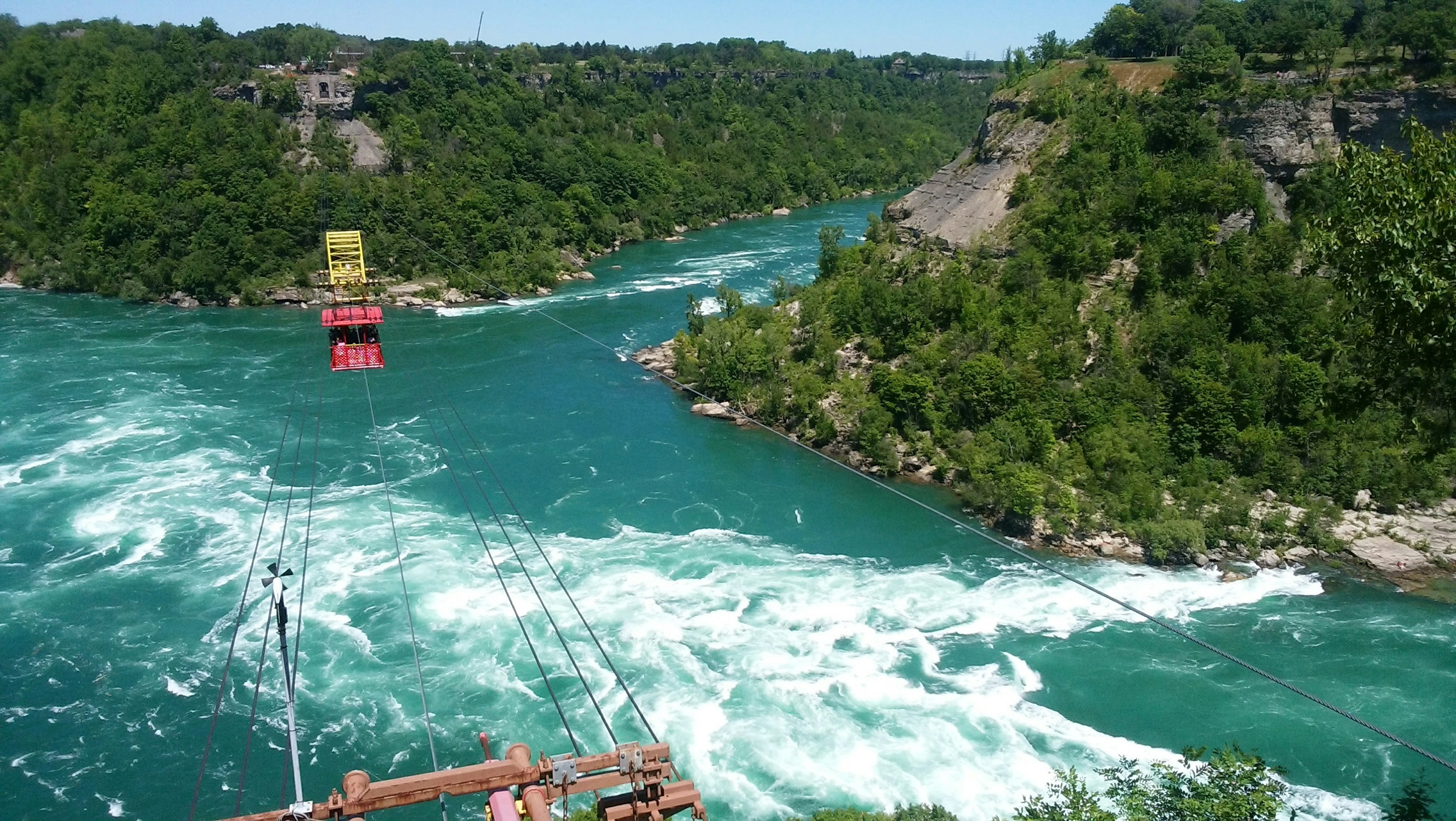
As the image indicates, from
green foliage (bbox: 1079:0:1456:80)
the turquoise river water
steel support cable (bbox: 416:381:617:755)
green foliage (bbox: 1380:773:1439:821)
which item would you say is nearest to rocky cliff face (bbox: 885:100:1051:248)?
green foliage (bbox: 1079:0:1456:80)

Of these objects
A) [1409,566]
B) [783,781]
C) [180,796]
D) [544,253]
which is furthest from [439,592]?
[544,253]

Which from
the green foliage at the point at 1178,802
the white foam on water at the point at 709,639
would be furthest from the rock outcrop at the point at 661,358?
the green foliage at the point at 1178,802

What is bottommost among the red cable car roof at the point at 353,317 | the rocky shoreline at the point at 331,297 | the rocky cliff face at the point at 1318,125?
the rocky shoreline at the point at 331,297

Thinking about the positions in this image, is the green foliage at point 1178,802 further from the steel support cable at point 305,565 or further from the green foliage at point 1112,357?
the green foliage at point 1112,357

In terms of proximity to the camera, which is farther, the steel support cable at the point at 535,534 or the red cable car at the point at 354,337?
the red cable car at the point at 354,337

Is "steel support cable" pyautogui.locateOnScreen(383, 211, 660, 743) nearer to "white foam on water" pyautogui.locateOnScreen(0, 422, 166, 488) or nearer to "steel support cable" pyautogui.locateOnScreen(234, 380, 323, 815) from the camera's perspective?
"steel support cable" pyautogui.locateOnScreen(234, 380, 323, 815)

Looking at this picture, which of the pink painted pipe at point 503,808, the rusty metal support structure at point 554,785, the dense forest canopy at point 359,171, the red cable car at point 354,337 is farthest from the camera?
the dense forest canopy at point 359,171
